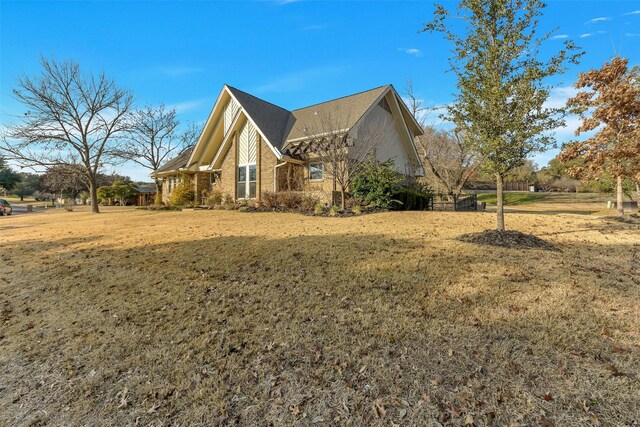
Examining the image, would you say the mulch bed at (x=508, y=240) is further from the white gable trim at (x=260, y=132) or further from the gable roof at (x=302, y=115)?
the white gable trim at (x=260, y=132)

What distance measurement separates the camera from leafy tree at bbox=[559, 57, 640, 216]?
11.6 m

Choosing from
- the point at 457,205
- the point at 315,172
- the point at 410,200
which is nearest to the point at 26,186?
the point at 315,172

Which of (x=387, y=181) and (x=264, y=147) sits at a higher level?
(x=264, y=147)

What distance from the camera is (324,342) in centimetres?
350

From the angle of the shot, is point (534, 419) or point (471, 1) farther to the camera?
point (471, 1)

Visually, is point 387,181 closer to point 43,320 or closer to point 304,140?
point 304,140

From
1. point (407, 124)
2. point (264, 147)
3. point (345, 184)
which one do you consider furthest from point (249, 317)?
point (407, 124)

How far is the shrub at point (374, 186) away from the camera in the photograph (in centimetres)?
1419

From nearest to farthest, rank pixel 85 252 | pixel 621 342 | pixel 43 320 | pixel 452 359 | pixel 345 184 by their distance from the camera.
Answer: pixel 452 359, pixel 621 342, pixel 43 320, pixel 85 252, pixel 345 184

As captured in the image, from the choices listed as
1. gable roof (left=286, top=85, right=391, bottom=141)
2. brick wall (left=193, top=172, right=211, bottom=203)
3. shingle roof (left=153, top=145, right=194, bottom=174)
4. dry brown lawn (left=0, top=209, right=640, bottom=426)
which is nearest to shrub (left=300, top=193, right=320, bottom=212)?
gable roof (left=286, top=85, right=391, bottom=141)

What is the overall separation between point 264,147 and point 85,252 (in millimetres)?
11609

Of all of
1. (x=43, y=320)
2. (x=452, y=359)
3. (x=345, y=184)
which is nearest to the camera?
(x=452, y=359)

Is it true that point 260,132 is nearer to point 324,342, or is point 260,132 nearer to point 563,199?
point 324,342

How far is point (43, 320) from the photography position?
180 inches
